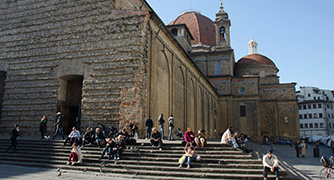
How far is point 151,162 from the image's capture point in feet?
32.7

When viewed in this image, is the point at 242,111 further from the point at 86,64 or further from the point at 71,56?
the point at 71,56

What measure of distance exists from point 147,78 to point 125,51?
2.03 meters

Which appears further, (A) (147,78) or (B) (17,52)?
(B) (17,52)

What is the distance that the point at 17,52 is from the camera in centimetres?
1844

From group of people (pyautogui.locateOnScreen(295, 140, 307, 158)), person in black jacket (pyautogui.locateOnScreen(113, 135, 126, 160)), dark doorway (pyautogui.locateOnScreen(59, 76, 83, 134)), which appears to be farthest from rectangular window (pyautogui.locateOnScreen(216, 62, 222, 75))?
person in black jacket (pyautogui.locateOnScreen(113, 135, 126, 160))

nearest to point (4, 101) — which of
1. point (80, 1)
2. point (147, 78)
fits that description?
point (80, 1)

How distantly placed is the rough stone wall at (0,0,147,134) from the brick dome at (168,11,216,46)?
111ft

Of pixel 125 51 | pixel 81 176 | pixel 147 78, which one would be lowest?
pixel 81 176

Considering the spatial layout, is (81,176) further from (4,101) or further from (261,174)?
(4,101)

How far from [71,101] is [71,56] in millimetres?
3094

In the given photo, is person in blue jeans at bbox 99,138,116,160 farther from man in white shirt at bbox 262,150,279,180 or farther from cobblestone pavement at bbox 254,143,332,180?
cobblestone pavement at bbox 254,143,332,180

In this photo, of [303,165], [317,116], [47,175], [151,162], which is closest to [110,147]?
[151,162]

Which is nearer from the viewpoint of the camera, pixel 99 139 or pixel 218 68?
pixel 99 139

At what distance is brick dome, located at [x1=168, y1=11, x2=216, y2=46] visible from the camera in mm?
49531
